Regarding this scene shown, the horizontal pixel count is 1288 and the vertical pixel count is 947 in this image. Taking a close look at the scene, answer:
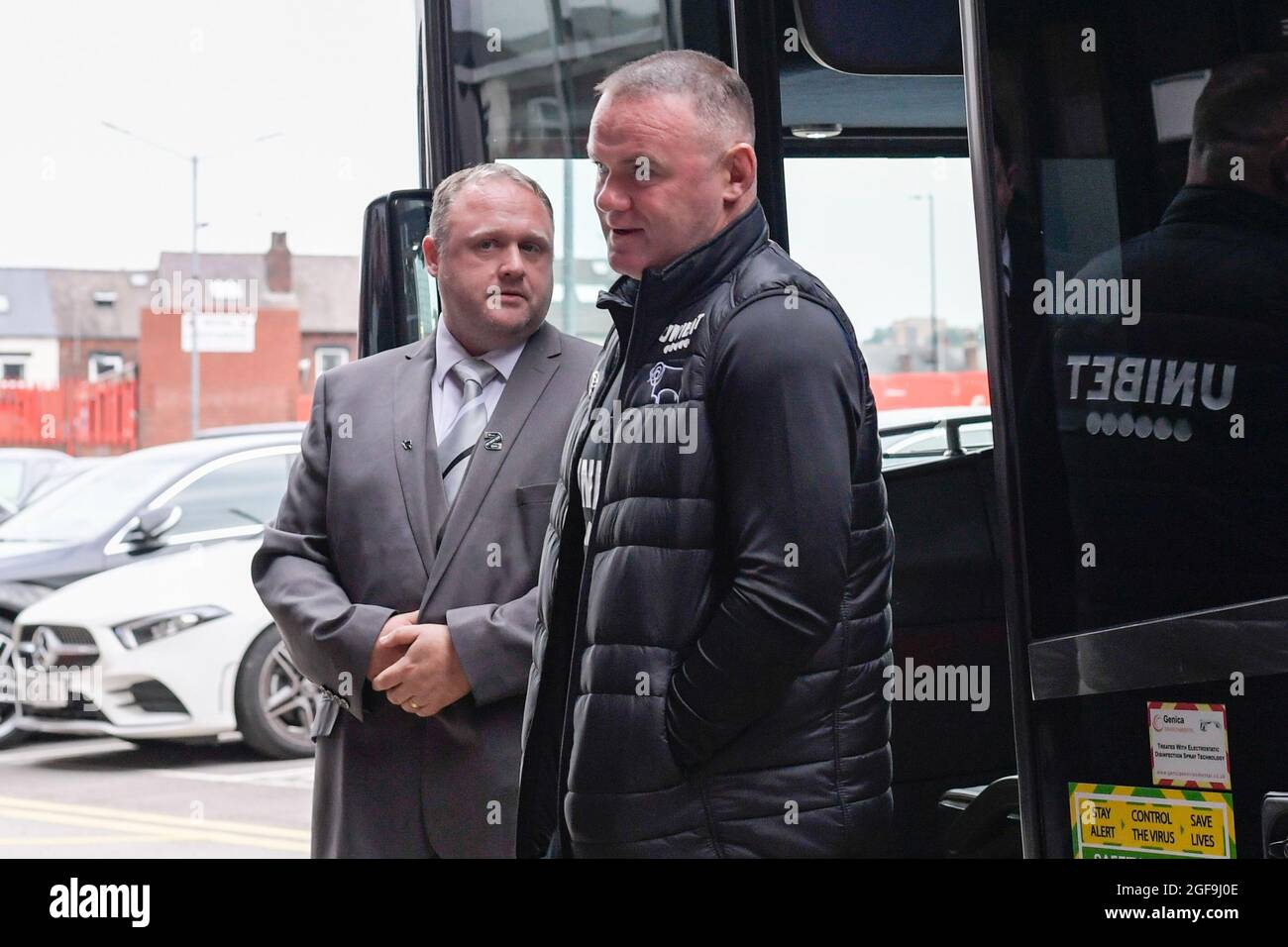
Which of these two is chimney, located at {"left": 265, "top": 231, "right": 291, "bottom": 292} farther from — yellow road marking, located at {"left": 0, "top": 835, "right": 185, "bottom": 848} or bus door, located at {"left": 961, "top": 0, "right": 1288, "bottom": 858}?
bus door, located at {"left": 961, "top": 0, "right": 1288, "bottom": 858}

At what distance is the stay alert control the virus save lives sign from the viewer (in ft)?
6.28

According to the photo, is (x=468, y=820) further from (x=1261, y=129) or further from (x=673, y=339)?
(x=1261, y=129)

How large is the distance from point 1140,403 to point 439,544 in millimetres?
1260

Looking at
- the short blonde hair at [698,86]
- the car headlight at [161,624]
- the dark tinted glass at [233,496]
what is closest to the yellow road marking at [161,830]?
the car headlight at [161,624]

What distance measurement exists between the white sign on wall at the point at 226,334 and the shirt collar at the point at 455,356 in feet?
160

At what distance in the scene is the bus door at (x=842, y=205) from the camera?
341cm

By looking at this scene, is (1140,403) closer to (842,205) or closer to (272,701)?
Answer: (842,205)

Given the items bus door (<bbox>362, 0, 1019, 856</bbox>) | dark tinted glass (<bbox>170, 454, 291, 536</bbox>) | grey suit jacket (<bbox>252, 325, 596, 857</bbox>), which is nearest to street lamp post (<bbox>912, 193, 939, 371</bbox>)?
bus door (<bbox>362, 0, 1019, 856</bbox>)

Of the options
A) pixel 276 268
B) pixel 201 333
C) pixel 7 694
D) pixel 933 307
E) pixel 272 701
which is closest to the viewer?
pixel 933 307

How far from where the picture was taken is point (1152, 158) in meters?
1.97

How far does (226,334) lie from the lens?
51.6 m

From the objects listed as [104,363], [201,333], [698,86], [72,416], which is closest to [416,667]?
[698,86]
